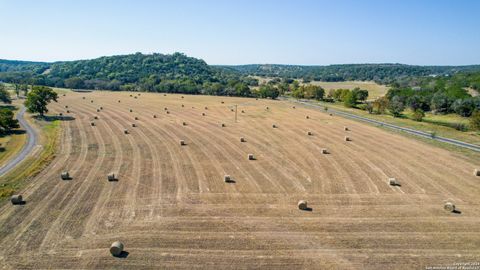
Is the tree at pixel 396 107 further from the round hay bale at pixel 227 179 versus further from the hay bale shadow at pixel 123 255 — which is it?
the hay bale shadow at pixel 123 255

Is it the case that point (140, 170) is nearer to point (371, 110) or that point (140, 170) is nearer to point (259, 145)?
point (259, 145)

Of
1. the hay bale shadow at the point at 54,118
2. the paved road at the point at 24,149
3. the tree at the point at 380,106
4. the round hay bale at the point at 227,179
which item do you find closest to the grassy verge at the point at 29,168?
the paved road at the point at 24,149

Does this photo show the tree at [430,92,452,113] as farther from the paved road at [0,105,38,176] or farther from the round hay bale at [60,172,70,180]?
the paved road at [0,105,38,176]

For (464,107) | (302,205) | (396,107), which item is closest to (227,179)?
(302,205)

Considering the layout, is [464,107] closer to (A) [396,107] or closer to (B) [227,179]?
(A) [396,107]

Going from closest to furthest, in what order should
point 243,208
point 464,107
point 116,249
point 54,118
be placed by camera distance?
point 116,249, point 243,208, point 54,118, point 464,107

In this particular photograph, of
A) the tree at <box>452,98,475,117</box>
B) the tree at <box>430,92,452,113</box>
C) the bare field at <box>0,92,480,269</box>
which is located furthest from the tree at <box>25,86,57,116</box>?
the tree at <box>452,98,475,117</box>
